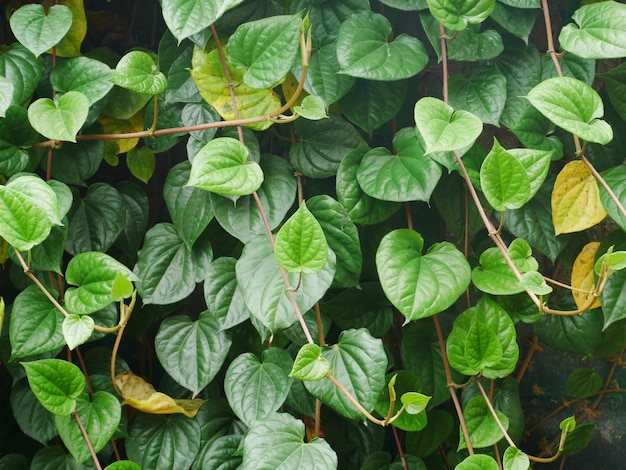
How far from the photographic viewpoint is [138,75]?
2.92ft

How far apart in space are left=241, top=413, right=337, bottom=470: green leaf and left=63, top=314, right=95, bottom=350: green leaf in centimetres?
25

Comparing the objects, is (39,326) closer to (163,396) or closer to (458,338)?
(163,396)

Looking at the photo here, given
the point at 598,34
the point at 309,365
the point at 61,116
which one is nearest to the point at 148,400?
the point at 309,365

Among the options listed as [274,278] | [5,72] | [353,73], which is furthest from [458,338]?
[5,72]

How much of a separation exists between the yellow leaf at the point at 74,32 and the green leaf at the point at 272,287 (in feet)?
1.49

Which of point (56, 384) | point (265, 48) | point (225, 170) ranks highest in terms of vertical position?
point (265, 48)

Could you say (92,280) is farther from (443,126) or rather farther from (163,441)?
(443,126)

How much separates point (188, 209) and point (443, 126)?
414 mm

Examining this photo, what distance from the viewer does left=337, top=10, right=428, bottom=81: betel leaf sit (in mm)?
926

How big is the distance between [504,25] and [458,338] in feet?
1.60

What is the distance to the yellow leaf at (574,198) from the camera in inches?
36.7

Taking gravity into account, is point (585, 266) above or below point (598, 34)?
below

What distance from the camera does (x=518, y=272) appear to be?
0.82 meters

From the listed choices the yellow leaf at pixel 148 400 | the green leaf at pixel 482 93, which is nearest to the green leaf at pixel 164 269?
the yellow leaf at pixel 148 400
